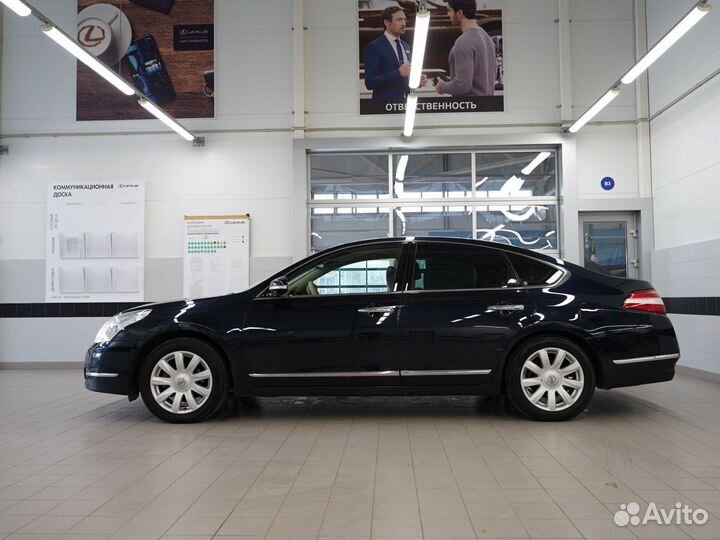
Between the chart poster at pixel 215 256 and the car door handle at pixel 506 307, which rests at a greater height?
the chart poster at pixel 215 256

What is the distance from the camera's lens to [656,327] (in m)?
4.52

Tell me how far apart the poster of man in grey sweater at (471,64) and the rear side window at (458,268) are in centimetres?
476

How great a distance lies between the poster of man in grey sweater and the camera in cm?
876

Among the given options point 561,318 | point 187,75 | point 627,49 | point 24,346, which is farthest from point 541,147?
point 24,346

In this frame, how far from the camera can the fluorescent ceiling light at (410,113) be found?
7109 millimetres

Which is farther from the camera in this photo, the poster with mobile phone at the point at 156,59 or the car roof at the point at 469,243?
the poster with mobile phone at the point at 156,59

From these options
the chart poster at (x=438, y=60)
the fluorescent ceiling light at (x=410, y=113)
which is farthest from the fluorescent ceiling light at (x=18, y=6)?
the chart poster at (x=438, y=60)

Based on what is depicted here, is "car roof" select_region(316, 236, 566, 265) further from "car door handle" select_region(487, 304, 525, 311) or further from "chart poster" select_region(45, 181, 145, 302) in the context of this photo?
"chart poster" select_region(45, 181, 145, 302)

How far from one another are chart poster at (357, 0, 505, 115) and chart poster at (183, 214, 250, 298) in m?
2.73

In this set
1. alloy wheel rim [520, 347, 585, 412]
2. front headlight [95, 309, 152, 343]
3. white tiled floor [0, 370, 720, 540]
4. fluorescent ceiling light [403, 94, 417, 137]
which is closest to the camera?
white tiled floor [0, 370, 720, 540]

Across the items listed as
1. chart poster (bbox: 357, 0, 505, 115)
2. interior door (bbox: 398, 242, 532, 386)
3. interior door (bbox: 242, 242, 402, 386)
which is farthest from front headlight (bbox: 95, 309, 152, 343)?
chart poster (bbox: 357, 0, 505, 115)

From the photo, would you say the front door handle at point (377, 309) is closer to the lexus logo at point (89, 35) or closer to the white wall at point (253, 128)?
the white wall at point (253, 128)

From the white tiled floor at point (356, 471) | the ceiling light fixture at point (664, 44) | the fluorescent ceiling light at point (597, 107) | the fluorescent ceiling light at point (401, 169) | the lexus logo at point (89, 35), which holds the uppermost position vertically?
the lexus logo at point (89, 35)

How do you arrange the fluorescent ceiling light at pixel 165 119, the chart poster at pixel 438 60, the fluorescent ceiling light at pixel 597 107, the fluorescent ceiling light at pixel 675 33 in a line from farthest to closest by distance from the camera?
the chart poster at pixel 438 60
the fluorescent ceiling light at pixel 165 119
the fluorescent ceiling light at pixel 597 107
the fluorescent ceiling light at pixel 675 33
